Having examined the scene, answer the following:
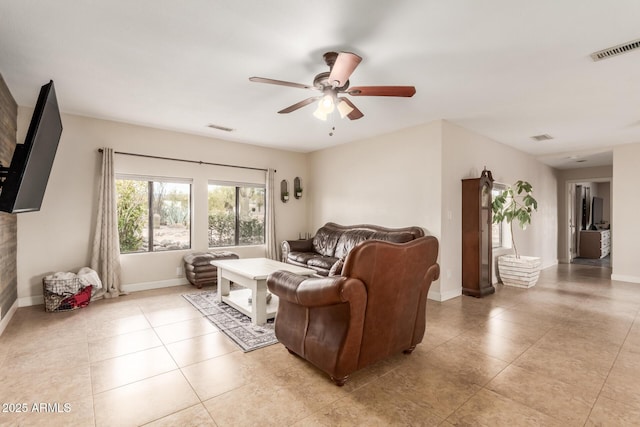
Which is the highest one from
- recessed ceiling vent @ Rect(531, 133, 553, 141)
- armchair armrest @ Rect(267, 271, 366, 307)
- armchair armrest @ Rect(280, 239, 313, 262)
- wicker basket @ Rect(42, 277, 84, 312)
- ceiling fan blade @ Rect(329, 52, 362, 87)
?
recessed ceiling vent @ Rect(531, 133, 553, 141)

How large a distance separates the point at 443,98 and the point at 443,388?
3.09 metres

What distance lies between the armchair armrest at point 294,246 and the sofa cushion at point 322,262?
73 centimetres

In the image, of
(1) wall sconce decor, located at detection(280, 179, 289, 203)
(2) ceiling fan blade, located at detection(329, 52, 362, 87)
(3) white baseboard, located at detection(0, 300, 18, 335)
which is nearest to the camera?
(2) ceiling fan blade, located at detection(329, 52, 362, 87)

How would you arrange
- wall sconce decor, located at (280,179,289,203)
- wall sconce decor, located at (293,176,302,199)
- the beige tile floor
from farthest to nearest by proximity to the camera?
wall sconce decor, located at (293,176,302,199), wall sconce decor, located at (280,179,289,203), the beige tile floor

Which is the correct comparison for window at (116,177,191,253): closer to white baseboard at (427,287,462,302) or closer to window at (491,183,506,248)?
white baseboard at (427,287,462,302)

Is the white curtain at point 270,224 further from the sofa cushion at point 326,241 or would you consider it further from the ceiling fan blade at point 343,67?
the ceiling fan blade at point 343,67

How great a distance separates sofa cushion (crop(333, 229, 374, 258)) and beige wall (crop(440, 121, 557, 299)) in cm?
130

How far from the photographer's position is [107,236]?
4539mm

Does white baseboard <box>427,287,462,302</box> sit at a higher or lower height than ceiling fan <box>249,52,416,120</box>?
lower

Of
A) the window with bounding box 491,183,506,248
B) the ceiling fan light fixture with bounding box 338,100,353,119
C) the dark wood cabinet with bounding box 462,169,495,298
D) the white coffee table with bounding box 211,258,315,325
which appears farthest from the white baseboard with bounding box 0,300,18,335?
the window with bounding box 491,183,506,248

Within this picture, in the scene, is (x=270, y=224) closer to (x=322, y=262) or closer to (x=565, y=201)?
(x=322, y=262)

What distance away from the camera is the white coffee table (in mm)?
3432

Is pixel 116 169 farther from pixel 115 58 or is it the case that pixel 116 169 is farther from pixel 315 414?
pixel 315 414

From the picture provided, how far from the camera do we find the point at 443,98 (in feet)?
12.1
